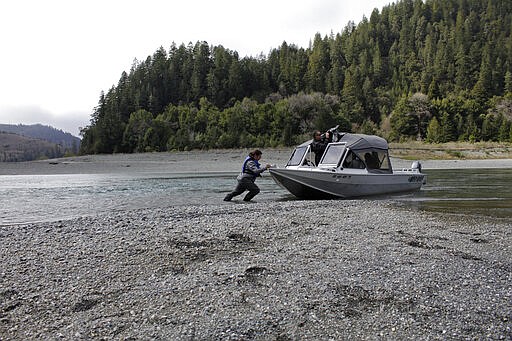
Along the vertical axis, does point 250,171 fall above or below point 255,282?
above

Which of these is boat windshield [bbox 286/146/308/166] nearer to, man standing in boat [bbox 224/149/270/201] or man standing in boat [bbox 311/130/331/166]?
man standing in boat [bbox 311/130/331/166]

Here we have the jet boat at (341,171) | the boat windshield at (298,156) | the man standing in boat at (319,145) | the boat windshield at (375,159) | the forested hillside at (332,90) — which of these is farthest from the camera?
the forested hillside at (332,90)

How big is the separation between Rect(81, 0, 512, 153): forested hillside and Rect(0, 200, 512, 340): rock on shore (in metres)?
61.8

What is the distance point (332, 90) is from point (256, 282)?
109691 millimetres

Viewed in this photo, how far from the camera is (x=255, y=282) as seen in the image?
16.7ft

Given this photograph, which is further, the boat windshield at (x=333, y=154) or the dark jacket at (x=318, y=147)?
the dark jacket at (x=318, y=147)

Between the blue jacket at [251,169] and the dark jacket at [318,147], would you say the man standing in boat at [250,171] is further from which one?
the dark jacket at [318,147]

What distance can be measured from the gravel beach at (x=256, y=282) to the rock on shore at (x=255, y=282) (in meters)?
0.02

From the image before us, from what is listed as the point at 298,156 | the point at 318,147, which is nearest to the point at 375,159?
the point at 318,147

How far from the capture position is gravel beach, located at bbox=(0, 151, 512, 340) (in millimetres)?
3863

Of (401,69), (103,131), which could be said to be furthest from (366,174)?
(401,69)

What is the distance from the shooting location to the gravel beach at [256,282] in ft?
12.7

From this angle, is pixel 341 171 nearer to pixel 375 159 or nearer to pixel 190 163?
pixel 375 159

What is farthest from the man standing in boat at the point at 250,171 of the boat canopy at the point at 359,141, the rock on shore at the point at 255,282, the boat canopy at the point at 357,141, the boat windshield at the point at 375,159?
the rock on shore at the point at 255,282
